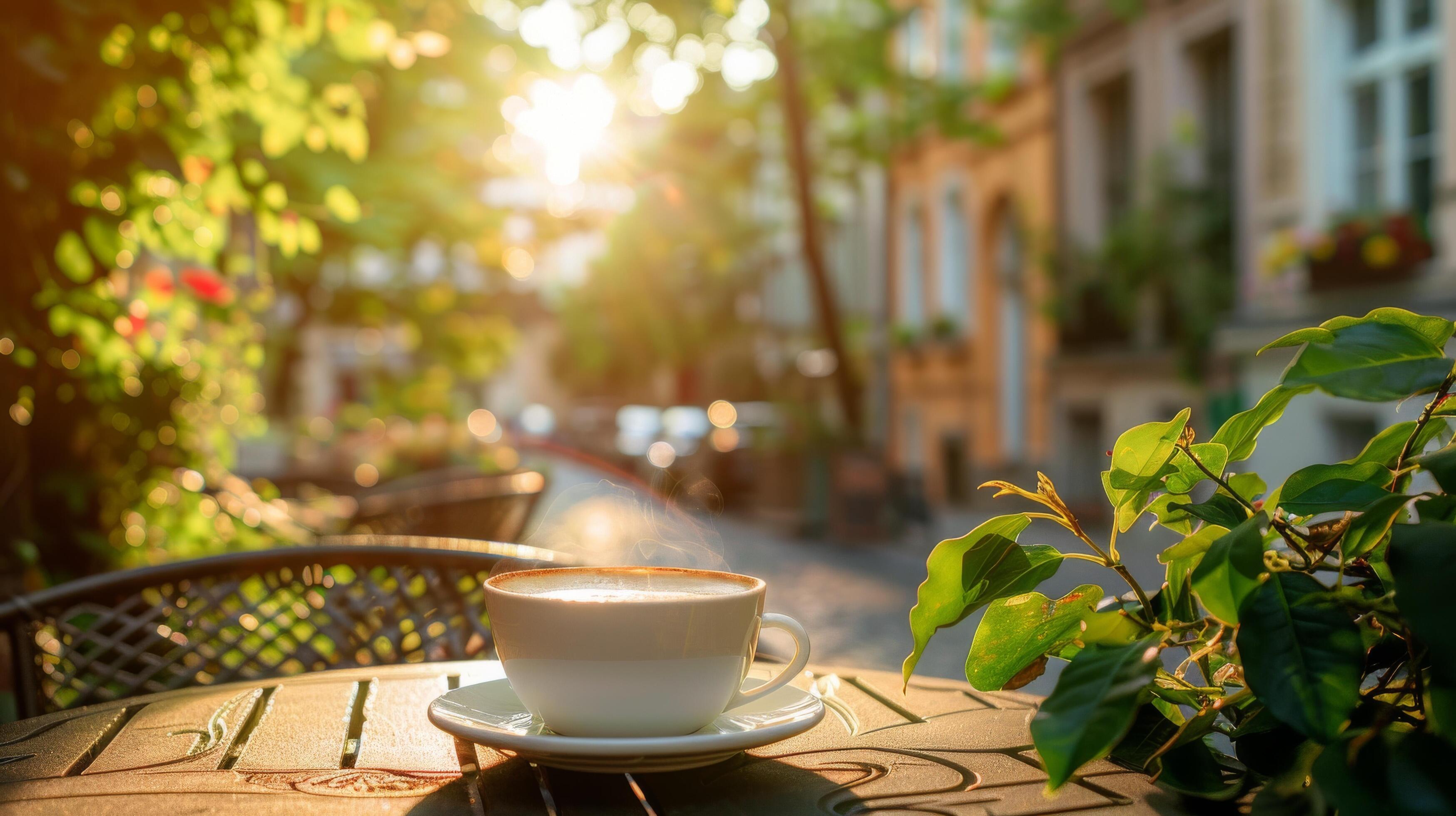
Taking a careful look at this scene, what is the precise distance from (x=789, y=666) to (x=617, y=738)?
234mm

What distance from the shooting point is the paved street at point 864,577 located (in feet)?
20.1

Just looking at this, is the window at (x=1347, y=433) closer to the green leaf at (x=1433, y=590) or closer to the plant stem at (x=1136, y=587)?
the plant stem at (x=1136, y=587)

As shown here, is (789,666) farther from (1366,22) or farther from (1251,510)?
(1366,22)

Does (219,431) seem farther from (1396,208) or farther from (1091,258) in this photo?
(1091,258)

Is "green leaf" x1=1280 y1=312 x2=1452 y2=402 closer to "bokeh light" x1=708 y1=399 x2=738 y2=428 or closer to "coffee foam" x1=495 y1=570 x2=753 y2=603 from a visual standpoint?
"coffee foam" x1=495 y1=570 x2=753 y2=603

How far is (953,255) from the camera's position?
19.9 meters

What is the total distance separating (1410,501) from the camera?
2.88ft

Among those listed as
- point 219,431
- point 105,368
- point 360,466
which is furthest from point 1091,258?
Answer: point 105,368

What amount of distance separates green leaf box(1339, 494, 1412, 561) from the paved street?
33cm

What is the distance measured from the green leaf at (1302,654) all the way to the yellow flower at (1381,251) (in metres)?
9.38

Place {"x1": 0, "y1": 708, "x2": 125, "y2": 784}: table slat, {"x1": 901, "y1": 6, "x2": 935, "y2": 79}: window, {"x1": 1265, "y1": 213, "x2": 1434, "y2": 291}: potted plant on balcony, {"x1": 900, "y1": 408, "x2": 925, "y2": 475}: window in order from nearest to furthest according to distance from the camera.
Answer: {"x1": 0, "y1": 708, "x2": 125, "y2": 784}: table slat, {"x1": 1265, "y1": 213, "x2": 1434, "y2": 291}: potted plant on balcony, {"x1": 901, "y1": 6, "x2": 935, "y2": 79}: window, {"x1": 900, "y1": 408, "x2": 925, "y2": 475}: window

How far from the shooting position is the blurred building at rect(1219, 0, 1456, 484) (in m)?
9.10

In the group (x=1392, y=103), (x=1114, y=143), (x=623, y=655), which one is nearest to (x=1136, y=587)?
(x=623, y=655)

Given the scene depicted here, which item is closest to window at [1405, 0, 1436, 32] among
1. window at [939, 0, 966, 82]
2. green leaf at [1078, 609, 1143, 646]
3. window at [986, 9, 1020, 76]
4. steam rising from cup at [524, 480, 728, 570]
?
window at [986, 9, 1020, 76]
